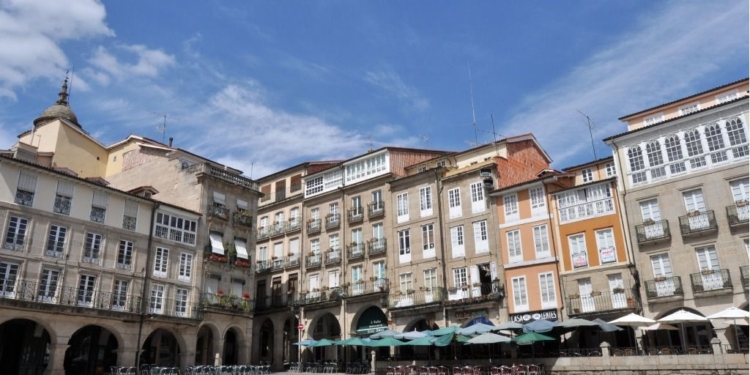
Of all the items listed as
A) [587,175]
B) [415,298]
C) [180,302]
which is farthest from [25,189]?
[587,175]

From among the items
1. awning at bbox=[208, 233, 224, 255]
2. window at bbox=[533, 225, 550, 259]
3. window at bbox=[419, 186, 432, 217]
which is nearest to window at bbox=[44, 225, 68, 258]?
awning at bbox=[208, 233, 224, 255]

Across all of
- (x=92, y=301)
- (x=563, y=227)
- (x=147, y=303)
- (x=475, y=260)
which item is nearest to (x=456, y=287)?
(x=475, y=260)

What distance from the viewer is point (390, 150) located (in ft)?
152

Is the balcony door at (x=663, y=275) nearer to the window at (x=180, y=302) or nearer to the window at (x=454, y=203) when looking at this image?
the window at (x=454, y=203)

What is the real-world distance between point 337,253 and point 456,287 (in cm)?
1105

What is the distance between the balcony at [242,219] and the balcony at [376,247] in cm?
923

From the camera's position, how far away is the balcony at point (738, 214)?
28.8 metres

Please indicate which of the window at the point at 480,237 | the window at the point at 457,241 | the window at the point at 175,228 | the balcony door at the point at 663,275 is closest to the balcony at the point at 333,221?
the window at the point at 457,241

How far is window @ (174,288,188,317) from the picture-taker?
124ft

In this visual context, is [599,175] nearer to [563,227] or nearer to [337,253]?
[563,227]

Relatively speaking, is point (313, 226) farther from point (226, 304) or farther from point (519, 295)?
point (519, 295)

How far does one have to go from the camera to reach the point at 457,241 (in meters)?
40.4

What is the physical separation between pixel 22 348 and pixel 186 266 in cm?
1031

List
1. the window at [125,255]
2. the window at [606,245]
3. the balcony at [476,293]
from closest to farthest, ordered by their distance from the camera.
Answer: the window at [606,245] < the window at [125,255] < the balcony at [476,293]
